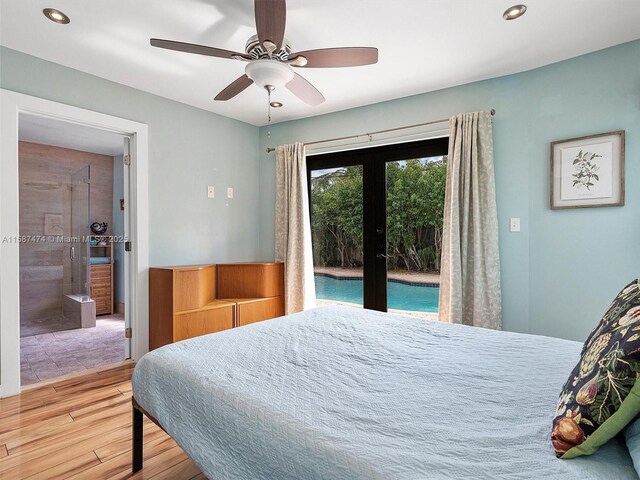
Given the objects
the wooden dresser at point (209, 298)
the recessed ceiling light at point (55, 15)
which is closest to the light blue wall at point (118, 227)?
the wooden dresser at point (209, 298)

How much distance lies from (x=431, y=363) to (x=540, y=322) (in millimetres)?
1899

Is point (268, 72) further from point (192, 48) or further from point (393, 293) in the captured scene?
point (393, 293)

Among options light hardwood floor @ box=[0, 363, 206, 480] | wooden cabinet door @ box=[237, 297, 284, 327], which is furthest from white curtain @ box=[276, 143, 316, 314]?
light hardwood floor @ box=[0, 363, 206, 480]

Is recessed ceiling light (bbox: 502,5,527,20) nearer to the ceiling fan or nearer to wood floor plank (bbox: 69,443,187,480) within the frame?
the ceiling fan

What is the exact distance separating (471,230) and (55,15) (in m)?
3.31

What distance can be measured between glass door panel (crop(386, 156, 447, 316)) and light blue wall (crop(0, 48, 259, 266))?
1.76 metres

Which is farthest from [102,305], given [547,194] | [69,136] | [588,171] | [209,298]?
[588,171]

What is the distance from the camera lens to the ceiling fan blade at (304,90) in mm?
2312

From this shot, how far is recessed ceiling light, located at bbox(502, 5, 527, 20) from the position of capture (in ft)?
6.75

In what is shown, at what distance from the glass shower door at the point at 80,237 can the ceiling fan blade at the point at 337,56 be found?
4.06 metres

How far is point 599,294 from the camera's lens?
101 inches

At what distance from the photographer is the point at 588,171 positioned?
102 inches

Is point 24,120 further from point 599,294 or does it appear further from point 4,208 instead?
point 599,294

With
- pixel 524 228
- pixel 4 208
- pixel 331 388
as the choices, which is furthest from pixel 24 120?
pixel 524 228
